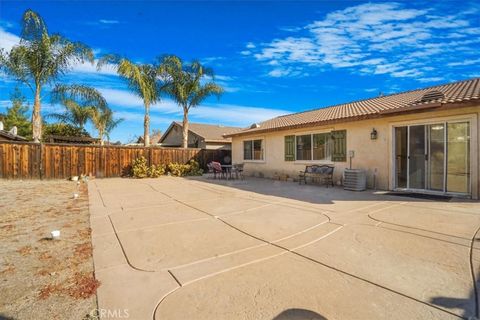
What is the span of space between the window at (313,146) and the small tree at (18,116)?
3220 centimetres

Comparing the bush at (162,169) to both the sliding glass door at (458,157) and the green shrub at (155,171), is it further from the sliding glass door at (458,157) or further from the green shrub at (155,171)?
the sliding glass door at (458,157)

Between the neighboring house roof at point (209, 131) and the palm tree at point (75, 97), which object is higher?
the palm tree at point (75, 97)

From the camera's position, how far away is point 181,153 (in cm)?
1756

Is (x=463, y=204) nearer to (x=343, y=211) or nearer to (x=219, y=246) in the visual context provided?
(x=343, y=211)

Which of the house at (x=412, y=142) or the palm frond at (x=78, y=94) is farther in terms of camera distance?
the palm frond at (x=78, y=94)

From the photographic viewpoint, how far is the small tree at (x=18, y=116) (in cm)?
2902

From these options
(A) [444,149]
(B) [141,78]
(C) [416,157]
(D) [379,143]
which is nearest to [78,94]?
(B) [141,78]

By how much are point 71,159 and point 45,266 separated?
12693 millimetres

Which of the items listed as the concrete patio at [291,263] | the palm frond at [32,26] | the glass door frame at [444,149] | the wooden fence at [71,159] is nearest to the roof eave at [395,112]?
the glass door frame at [444,149]

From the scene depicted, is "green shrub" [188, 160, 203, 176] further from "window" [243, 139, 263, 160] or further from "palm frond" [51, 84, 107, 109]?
"palm frond" [51, 84, 107, 109]

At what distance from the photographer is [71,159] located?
13.9 meters

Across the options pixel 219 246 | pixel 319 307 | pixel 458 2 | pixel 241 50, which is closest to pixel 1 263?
pixel 219 246

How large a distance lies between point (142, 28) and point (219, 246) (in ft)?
41.6

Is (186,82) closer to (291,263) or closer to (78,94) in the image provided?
(78,94)
